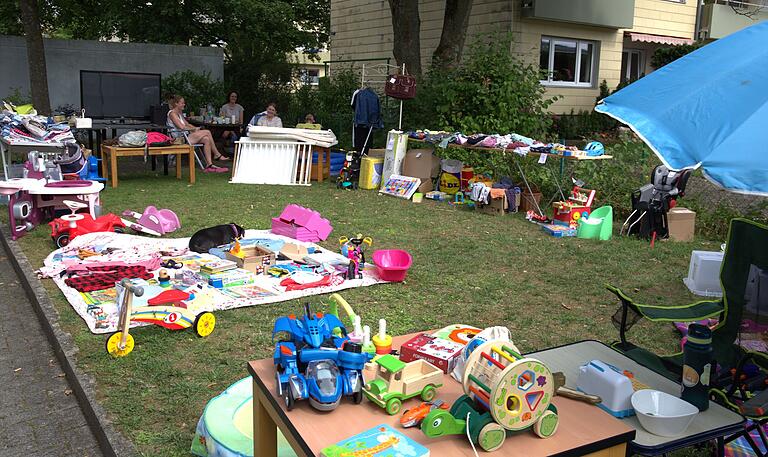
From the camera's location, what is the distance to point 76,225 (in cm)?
713

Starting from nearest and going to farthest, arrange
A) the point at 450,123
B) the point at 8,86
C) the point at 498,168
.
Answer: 1. the point at 498,168
2. the point at 450,123
3. the point at 8,86

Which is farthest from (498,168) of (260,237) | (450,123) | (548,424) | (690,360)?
(548,424)

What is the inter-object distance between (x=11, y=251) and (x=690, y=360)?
22.1ft

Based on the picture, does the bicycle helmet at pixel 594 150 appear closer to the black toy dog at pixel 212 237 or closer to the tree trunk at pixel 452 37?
the black toy dog at pixel 212 237

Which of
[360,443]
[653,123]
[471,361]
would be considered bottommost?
[360,443]

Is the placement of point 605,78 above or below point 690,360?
above

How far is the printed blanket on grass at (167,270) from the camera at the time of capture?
5.11 m

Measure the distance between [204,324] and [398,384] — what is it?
2682 millimetres

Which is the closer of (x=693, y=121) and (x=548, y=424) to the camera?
(x=548, y=424)

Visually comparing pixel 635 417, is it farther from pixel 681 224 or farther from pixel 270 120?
pixel 270 120

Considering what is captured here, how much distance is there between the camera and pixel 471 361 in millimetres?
2242

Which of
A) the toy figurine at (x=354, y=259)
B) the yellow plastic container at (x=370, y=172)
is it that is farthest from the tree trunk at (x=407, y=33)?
the toy figurine at (x=354, y=259)

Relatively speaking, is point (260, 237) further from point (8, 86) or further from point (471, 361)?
point (8, 86)

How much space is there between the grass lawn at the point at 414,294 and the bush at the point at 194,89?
761 cm
